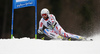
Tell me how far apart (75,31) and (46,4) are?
1.42 meters

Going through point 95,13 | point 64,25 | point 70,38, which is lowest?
point 70,38

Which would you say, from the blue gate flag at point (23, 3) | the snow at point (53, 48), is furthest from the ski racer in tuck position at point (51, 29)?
the snow at point (53, 48)

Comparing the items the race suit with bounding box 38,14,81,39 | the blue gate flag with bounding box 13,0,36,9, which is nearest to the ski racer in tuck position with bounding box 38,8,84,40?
the race suit with bounding box 38,14,81,39

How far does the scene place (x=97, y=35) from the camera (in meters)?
4.46

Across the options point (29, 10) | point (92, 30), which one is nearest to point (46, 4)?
point (29, 10)

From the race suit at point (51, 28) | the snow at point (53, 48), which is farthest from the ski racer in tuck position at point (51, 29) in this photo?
the snow at point (53, 48)

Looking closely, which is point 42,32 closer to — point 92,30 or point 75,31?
point 75,31

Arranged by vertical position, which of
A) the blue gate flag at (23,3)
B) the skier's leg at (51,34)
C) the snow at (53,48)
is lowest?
the snow at (53,48)

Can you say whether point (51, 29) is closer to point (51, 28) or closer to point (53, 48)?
point (51, 28)

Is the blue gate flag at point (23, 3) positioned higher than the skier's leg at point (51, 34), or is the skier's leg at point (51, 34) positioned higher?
the blue gate flag at point (23, 3)

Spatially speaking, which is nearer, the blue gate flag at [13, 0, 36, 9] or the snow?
the snow

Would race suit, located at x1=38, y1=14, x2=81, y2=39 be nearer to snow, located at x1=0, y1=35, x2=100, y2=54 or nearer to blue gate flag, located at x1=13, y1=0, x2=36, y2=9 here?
blue gate flag, located at x1=13, y1=0, x2=36, y2=9

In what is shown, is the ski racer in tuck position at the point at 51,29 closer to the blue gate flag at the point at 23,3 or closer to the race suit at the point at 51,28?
the race suit at the point at 51,28

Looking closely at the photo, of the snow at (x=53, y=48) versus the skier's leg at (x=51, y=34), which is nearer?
the snow at (x=53, y=48)
